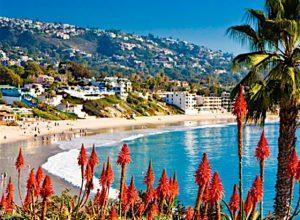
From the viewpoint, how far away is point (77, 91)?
13562 centimetres

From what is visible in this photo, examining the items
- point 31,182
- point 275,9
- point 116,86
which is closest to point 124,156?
point 31,182

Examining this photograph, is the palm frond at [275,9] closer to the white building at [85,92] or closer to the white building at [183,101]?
the white building at [85,92]

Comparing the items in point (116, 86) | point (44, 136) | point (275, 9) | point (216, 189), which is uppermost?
point (116, 86)

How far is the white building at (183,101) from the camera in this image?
166m

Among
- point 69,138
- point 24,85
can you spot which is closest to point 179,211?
point 69,138

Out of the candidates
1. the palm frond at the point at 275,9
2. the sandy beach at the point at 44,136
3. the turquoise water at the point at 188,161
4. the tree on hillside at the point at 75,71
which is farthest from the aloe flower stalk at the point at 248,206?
the tree on hillside at the point at 75,71

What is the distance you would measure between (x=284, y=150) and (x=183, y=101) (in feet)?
509

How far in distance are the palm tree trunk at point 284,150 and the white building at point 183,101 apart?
154 meters

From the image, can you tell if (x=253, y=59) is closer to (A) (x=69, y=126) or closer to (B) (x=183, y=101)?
(A) (x=69, y=126)

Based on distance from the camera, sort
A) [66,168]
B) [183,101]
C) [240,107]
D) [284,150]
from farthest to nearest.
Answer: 1. [183,101]
2. [66,168]
3. [284,150]
4. [240,107]

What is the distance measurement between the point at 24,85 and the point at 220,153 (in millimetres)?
81182

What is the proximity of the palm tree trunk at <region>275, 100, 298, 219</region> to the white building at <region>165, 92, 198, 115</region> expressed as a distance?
154m

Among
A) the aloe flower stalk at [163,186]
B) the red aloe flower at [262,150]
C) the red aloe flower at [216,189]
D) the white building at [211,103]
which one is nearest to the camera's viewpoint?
the red aloe flower at [216,189]

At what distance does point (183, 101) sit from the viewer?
166 m
